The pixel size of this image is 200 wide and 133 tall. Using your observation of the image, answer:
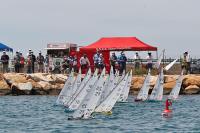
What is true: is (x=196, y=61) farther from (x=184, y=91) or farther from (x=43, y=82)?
(x=43, y=82)

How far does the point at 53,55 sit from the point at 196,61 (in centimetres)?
1329

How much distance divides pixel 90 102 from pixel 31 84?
2605cm

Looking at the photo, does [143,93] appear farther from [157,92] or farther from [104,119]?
[104,119]

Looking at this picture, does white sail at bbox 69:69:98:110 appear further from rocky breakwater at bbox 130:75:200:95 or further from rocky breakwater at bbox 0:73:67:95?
rocky breakwater at bbox 130:75:200:95

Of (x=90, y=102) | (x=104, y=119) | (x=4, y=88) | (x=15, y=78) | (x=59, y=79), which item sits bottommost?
(x=104, y=119)

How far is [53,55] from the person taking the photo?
84000mm

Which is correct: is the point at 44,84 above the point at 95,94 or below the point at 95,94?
below

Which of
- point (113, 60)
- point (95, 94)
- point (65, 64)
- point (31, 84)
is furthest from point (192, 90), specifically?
point (95, 94)

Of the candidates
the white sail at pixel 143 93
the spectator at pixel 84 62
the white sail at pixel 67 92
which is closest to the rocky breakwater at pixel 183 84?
the spectator at pixel 84 62

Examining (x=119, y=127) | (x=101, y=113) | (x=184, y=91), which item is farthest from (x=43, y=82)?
(x=119, y=127)

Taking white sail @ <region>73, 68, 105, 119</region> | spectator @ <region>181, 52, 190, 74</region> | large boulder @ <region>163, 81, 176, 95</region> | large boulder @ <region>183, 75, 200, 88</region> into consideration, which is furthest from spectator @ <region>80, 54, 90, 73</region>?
white sail @ <region>73, 68, 105, 119</region>

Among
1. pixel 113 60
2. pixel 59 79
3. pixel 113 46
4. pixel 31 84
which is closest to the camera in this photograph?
pixel 113 60

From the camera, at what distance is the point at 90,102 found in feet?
160

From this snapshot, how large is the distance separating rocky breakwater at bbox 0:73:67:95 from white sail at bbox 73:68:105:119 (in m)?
25.2
